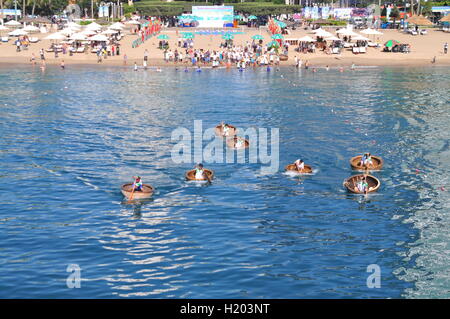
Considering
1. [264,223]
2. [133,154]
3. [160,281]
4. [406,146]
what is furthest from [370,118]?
[160,281]

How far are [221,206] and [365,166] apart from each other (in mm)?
11141

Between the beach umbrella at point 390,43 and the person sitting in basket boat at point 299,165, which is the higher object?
the beach umbrella at point 390,43

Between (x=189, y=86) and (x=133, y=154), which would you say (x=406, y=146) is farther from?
(x=189, y=86)

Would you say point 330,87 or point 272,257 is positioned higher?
point 330,87

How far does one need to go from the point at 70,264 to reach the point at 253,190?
13.2m

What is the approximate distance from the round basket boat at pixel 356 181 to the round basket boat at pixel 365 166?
10.1 feet

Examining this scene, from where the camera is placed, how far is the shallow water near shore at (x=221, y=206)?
25562 millimetres

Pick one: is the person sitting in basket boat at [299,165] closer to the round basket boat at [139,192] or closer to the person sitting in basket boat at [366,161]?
the person sitting in basket boat at [366,161]

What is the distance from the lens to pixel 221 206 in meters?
34.0

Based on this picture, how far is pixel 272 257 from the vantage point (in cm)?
2761

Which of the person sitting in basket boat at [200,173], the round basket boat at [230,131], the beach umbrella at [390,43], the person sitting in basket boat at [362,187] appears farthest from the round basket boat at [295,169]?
the beach umbrella at [390,43]

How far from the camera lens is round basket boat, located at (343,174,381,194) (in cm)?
3562

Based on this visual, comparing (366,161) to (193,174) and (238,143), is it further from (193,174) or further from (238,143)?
A: (193,174)

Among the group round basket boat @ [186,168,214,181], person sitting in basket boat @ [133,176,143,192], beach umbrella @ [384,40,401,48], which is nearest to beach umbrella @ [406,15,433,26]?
beach umbrella @ [384,40,401,48]
